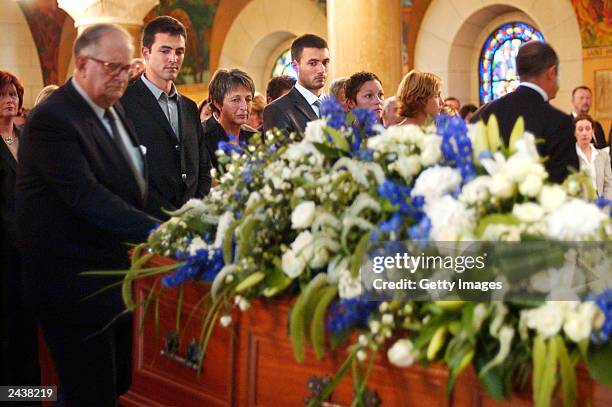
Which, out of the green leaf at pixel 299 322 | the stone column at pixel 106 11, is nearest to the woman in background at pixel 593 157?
the stone column at pixel 106 11

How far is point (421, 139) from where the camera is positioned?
2.74m

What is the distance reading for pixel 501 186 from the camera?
2332 mm

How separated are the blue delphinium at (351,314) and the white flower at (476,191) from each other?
0.35m

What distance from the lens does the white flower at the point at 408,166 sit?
265 cm

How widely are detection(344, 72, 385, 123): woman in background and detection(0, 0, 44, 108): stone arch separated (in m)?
15.0

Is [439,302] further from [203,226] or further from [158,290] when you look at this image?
[158,290]

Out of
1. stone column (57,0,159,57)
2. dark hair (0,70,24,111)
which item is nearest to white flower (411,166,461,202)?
dark hair (0,70,24,111)

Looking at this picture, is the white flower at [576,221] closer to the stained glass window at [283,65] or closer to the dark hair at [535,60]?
the dark hair at [535,60]

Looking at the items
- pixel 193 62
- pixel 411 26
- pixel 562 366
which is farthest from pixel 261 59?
pixel 562 366

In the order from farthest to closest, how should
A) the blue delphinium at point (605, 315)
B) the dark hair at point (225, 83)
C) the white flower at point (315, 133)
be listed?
the dark hair at point (225, 83) → the white flower at point (315, 133) → the blue delphinium at point (605, 315)

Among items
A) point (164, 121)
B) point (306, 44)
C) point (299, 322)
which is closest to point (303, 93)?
point (306, 44)

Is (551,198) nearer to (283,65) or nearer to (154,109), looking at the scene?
(154,109)

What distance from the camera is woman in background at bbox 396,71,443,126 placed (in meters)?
5.66

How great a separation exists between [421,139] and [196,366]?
1.05 metres
